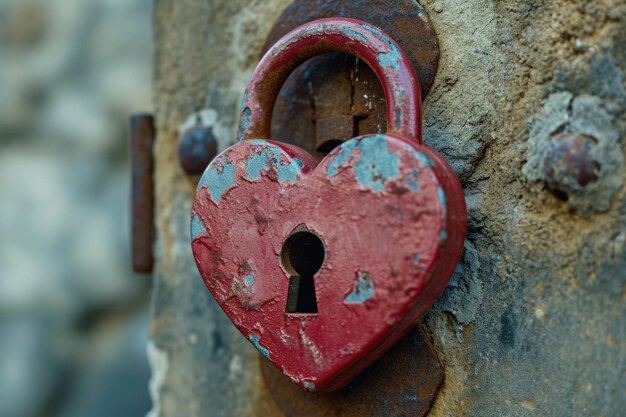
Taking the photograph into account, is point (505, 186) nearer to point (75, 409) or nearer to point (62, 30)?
point (75, 409)

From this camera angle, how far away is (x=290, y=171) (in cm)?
48

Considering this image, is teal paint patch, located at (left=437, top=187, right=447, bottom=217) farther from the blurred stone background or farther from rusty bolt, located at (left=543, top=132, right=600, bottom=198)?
the blurred stone background

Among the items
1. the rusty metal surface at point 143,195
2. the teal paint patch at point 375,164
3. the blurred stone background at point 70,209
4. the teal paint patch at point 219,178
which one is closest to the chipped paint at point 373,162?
the teal paint patch at point 375,164

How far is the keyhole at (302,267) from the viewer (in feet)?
1.58

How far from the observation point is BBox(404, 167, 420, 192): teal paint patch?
42cm

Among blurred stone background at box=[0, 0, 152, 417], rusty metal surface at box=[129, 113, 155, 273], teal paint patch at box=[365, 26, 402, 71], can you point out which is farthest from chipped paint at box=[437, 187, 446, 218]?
blurred stone background at box=[0, 0, 152, 417]

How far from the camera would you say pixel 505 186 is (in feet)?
1.60

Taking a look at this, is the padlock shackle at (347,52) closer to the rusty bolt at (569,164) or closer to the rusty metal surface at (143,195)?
the rusty bolt at (569,164)

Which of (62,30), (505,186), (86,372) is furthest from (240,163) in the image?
(62,30)

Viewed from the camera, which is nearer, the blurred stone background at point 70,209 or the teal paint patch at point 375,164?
the teal paint patch at point 375,164

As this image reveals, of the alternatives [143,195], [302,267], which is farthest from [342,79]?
[143,195]

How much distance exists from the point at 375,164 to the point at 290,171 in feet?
0.23

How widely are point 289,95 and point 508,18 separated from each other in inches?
7.7

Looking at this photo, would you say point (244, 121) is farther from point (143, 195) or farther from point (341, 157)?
point (143, 195)
